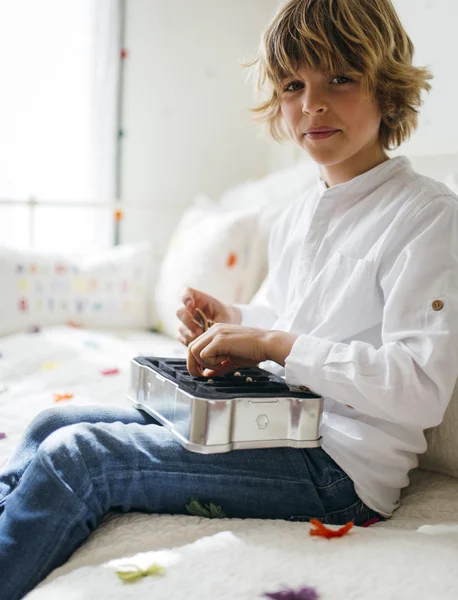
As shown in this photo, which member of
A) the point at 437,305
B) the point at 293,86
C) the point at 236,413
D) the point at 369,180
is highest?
the point at 293,86

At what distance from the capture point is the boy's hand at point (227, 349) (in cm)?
78

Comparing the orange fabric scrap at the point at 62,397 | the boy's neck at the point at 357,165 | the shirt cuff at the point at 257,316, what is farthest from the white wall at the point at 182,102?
the boy's neck at the point at 357,165

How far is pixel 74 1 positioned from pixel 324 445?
6.62 feet

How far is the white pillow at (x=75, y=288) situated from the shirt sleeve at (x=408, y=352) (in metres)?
1.26

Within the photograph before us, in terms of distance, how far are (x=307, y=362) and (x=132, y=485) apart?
25 centimetres

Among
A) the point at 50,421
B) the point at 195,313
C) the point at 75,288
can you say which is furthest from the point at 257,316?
the point at 75,288

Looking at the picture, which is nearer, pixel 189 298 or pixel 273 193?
pixel 189 298

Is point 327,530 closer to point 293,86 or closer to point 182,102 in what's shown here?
point 293,86

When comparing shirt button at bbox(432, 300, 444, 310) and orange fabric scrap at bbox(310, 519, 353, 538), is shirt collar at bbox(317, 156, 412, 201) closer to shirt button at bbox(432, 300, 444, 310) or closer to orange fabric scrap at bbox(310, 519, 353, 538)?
shirt button at bbox(432, 300, 444, 310)

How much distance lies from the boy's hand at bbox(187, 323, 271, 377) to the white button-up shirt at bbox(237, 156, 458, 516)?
5 cm

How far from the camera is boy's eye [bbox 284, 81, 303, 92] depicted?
2.98ft

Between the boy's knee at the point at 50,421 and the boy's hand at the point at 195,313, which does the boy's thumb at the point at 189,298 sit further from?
the boy's knee at the point at 50,421

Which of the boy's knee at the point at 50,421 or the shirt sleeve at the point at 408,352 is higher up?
the shirt sleeve at the point at 408,352

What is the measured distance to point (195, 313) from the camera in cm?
104
